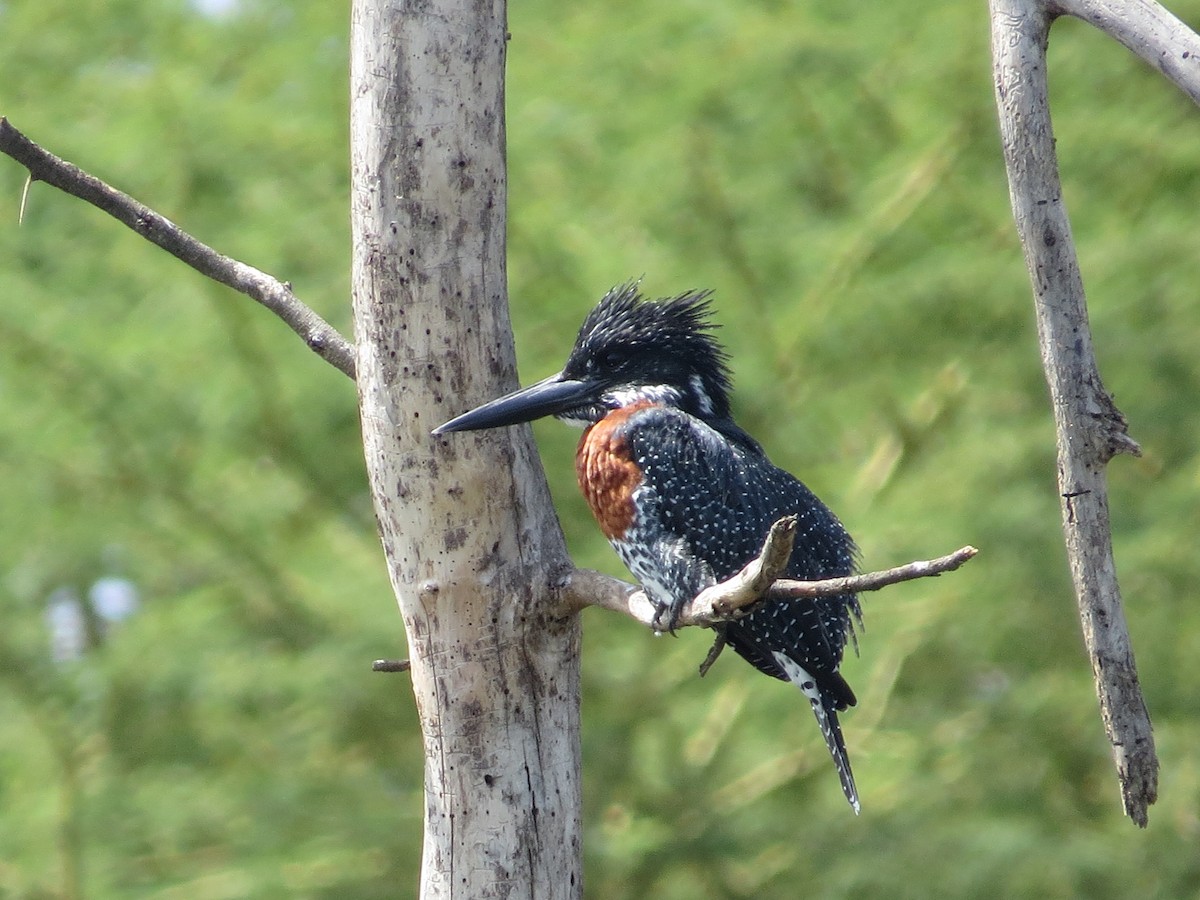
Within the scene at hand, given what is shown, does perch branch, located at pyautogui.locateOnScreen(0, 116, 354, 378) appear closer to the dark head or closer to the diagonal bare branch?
the dark head

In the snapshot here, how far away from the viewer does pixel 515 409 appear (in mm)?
2863

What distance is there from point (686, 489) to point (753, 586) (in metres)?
1.15

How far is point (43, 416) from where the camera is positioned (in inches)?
202

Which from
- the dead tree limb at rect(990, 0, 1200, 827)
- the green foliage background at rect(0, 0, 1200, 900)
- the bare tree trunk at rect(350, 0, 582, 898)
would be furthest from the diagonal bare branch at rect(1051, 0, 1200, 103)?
the green foliage background at rect(0, 0, 1200, 900)

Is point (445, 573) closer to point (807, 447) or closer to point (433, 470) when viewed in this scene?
point (433, 470)

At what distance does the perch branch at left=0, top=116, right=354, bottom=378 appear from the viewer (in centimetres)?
311

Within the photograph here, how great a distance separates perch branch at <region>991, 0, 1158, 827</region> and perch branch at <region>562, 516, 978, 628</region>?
0.22 m

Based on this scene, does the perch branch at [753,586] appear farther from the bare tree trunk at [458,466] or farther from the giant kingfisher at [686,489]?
the giant kingfisher at [686,489]

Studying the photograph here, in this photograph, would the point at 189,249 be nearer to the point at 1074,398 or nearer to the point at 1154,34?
the point at 1074,398

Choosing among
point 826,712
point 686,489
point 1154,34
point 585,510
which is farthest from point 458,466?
point 585,510

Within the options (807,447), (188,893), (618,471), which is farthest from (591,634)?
(618,471)

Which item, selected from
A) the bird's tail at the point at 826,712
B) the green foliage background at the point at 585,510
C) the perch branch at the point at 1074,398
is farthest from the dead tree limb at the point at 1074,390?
the green foliage background at the point at 585,510

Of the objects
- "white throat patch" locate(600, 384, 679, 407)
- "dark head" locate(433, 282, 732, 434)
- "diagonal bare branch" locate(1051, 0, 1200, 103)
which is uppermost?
"dark head" locate(433, 282, 732, 434)

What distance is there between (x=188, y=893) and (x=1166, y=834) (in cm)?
344
